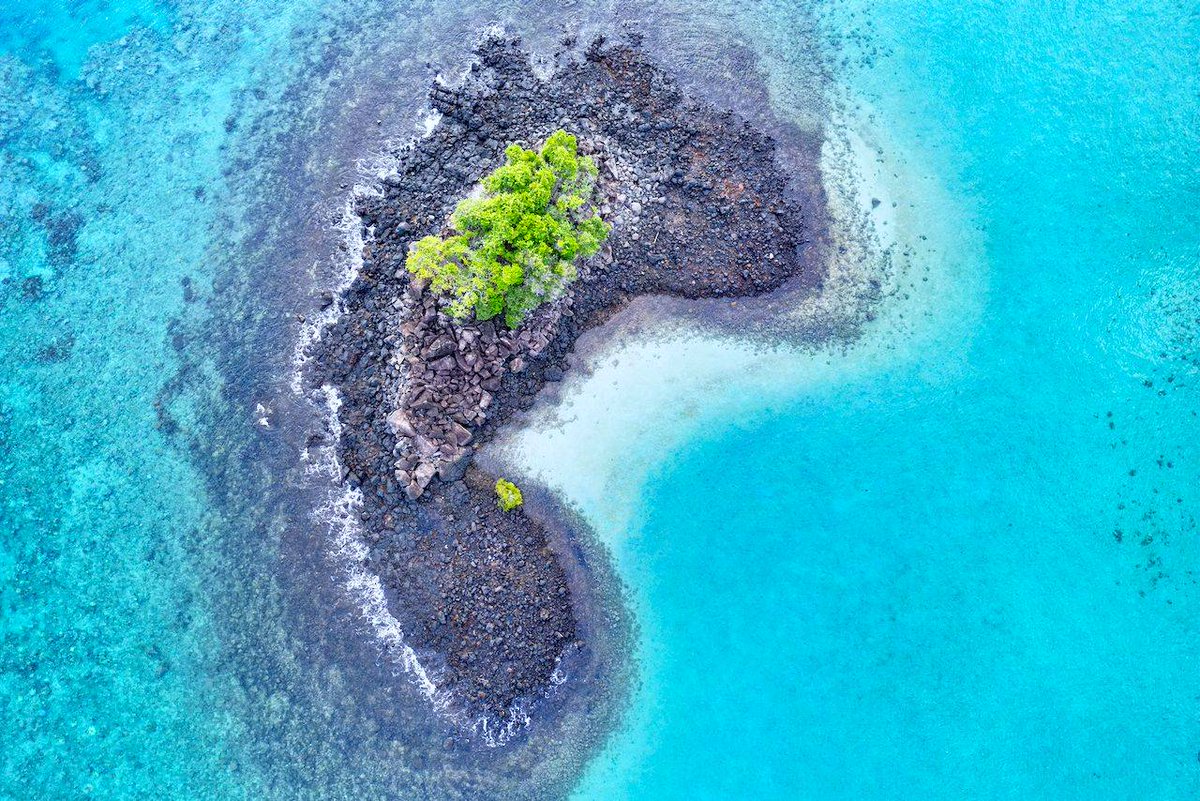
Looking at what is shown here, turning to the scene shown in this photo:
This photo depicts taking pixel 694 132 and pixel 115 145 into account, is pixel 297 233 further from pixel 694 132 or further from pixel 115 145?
pixel 694 132

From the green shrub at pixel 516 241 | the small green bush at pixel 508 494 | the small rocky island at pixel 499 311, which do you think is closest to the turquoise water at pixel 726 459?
the small rocky island at pixel 499 311

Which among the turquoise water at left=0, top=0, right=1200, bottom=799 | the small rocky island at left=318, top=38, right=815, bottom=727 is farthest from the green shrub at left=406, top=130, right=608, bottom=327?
the turquoise water at left=0, top=0, right=1200, bottom=799

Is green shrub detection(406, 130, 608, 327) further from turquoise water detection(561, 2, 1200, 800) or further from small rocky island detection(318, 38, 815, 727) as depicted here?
turquoise water detection(561, 2, 1200, 800)

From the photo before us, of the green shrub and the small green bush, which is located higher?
the green shrub

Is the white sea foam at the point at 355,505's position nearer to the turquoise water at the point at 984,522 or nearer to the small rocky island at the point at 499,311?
the small rocky island at the point at 499,311

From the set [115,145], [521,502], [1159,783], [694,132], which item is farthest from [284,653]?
[1159,783]

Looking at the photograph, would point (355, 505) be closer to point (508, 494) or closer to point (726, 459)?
point (508, 494)
